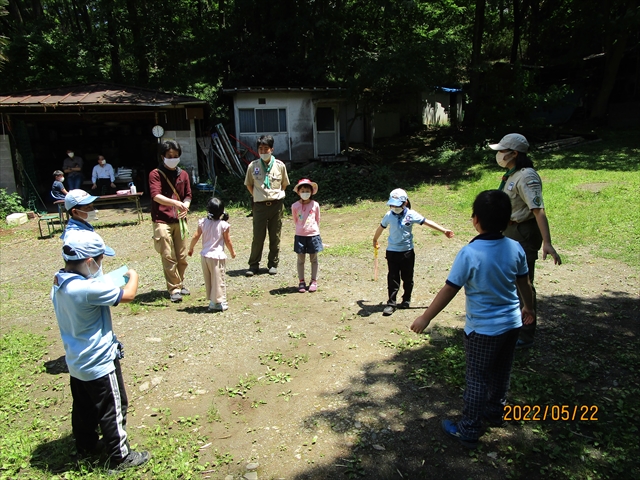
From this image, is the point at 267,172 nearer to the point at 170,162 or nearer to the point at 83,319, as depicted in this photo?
the point at 170,162

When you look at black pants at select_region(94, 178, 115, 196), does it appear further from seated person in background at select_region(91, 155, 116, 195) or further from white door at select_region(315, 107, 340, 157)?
white door at select_region(315, 107, 340, 157)

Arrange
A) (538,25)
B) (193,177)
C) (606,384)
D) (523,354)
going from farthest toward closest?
(538,25) < (193,177) < (523,354) < (606,384)

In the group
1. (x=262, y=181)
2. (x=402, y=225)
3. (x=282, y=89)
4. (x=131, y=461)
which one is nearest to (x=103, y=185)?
(x=282, y=89)

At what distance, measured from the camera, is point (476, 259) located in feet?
9.23

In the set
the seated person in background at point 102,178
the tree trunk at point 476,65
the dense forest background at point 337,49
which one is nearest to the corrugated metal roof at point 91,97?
the seated person in background at point 102,178

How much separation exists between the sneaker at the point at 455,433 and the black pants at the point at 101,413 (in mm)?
2093

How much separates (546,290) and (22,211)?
1355 cm

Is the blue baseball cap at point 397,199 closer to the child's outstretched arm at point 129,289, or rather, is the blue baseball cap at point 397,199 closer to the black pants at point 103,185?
the child's outstretched arm at point 129,289

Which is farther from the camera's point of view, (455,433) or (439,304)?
(455,433)

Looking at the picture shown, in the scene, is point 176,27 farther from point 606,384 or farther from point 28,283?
point 606,384

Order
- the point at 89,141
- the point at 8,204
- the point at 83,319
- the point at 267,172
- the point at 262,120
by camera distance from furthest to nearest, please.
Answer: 1. the point at 89,141
2. the point at 262,120
3. the point at 8,204
4. the point at 267,172
5. the point at 83,319

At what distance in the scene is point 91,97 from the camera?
14.3 meters

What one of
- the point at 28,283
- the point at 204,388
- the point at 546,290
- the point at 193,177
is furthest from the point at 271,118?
the point at 204,388
